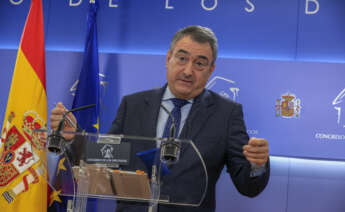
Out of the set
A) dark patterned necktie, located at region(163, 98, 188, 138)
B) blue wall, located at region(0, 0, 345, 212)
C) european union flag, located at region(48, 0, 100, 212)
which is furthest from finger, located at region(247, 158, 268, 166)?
european union flag, located at region(48, 0, 100, 212)

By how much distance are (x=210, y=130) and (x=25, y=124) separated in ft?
6.60

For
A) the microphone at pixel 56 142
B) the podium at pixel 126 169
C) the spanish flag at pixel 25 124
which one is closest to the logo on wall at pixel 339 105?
the podium at pixel 126 169

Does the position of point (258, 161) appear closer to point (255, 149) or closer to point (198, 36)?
point (255, 149)

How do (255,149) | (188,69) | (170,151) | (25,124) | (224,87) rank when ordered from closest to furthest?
(170,151)
(255,149)
(188,69)
(25,124)
(224,87)

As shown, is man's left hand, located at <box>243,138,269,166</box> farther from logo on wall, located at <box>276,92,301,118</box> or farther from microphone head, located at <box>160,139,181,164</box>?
logo on wall, located at <box>276,92,301,118</box>

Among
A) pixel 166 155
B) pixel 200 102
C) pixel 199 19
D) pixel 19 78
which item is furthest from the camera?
pixel 199 19

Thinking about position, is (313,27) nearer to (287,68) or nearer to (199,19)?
(287,68)

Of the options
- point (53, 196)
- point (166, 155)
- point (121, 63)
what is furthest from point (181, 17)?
point (166, 155)

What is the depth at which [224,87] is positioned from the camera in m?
4.13

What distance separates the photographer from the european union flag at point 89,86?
12.9ft

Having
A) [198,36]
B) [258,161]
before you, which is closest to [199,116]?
[198,36]

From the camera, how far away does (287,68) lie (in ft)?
13.5

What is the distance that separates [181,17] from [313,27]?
134 cm

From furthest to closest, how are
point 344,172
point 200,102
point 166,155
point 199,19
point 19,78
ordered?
1. point 199,19
2. point 344,172
3. point 19,78
4. point 200,102
5. point 166,155
